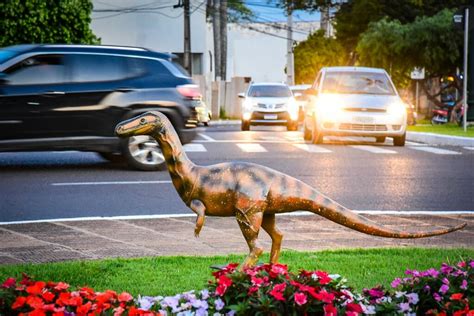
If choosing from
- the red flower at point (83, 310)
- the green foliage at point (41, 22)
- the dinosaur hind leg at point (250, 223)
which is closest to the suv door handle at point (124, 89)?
the dinosaur hind leg at point (250, 223)

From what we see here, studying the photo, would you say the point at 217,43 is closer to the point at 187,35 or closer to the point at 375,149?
the point at 187,35

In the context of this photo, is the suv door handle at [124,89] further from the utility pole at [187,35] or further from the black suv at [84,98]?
the utility pole at [187,35]

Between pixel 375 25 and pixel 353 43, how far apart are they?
9699mm

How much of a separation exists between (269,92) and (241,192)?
3024cm

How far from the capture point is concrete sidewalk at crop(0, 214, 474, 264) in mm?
8148

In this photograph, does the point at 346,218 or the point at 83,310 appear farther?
the point at 346,218

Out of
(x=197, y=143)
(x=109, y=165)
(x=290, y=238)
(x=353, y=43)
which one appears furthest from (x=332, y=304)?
(x=353, y=43)

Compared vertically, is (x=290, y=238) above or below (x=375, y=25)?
below

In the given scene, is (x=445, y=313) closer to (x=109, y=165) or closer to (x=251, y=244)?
(x=251, y=244)

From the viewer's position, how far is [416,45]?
38188mm

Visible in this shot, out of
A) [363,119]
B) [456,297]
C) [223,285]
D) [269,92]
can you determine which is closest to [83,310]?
[223,285]

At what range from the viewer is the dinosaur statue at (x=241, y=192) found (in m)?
4.99

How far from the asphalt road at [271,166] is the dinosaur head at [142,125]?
18.8ft

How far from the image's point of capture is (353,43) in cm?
4931
